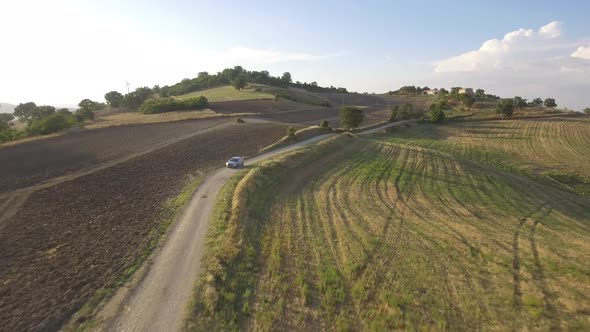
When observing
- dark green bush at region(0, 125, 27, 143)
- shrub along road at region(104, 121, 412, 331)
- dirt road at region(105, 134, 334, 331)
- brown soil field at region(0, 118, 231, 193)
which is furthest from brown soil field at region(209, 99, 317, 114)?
dirt road at region(105, 134, 334, 331)

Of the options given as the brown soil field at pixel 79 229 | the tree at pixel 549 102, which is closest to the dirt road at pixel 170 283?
the brown soil field at pixel 79 229

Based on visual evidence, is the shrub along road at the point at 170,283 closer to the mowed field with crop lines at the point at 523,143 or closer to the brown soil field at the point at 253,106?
the mowed field with crop lines at the point at 523,143

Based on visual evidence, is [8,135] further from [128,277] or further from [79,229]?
[128,277]

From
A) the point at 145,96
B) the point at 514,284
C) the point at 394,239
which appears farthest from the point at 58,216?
the point at 145,96

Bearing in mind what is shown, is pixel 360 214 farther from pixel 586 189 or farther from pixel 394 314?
pixel 586 189

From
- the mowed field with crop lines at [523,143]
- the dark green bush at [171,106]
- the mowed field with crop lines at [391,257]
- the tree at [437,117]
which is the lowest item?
the mowed field with crop lines at [391,257]

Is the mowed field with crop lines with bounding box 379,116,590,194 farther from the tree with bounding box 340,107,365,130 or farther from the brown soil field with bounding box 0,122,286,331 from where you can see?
the brown soil field with bounding box 0,122,286,331

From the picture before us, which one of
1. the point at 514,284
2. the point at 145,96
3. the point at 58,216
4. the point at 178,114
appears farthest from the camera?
the point at 145,96
